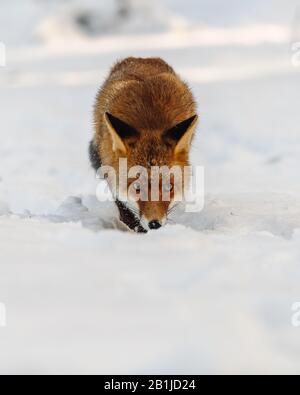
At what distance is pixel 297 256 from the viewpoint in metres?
4.48

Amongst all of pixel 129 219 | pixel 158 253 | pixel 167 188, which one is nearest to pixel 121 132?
pixel 167 188

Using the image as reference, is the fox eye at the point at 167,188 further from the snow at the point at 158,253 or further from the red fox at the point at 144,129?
the snow at the point at 158,253

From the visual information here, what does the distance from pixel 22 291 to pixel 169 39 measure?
23459mm

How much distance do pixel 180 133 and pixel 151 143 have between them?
26cm

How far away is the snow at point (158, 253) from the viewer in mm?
3152

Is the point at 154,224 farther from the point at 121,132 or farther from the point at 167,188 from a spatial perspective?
the point at 121,132

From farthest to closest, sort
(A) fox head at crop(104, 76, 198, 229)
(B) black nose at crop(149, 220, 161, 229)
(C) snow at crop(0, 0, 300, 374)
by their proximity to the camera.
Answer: (A) fox head at crop(104, 76, 198, 229) < (B) black nose at crop(149, 220, 161, 229) < (C) snow at crop(0, 0, 300, 374)

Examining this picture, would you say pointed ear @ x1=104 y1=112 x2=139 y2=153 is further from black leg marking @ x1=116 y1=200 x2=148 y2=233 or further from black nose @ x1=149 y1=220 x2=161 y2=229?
black nose @ x1=149 y1=220 x2=161 y2=229

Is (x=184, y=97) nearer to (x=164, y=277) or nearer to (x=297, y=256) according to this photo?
(x=297, y=256)

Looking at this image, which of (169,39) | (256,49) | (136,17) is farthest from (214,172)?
(136,17)

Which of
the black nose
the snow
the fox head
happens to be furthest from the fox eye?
the snow

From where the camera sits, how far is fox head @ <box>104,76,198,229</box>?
557 centimetres

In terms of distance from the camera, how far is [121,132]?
5.82 m

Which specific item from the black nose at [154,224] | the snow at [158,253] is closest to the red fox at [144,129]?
the black nose at [154,224]
